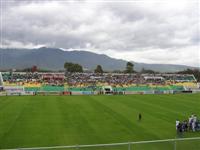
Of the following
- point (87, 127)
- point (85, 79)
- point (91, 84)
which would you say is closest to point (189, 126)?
point (87, 127)

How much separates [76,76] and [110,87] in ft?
51.3

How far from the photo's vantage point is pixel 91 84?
8594cm

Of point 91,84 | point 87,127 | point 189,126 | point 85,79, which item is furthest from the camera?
point 85,79

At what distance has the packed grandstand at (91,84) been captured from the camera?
76125 mm

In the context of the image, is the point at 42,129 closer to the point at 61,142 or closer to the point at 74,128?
the point at 74,128

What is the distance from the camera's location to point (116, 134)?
26.7 metres

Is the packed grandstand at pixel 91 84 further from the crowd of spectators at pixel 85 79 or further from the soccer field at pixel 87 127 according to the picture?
the soccer field at pixel 87 127

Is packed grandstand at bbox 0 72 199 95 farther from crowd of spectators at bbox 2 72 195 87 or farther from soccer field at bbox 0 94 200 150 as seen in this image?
soccer field at bbox 0 94 200 150

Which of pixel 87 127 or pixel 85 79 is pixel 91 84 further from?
pixel 87 127

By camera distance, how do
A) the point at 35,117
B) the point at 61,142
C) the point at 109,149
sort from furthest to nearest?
1. the point at 35,117
2. the point at 61,142
3. the point at 109,149

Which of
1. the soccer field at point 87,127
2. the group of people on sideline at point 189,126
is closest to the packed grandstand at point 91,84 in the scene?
the soccer field at point 87,127

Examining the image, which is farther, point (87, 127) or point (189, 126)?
point (87, 127)

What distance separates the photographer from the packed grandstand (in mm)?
76125

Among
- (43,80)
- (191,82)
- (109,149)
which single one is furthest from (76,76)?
(109,149)
